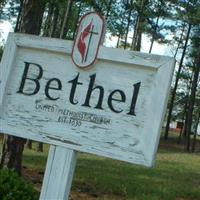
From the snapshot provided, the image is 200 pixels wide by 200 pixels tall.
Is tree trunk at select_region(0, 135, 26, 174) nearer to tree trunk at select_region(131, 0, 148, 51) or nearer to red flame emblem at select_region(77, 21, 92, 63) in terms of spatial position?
red flame emblem at select_region(77, 21, 92, 63)

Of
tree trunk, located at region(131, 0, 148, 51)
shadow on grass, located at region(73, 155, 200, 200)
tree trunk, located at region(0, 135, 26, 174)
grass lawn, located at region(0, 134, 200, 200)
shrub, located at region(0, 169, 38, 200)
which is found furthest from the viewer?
tree trunk, located at region(131, 0, 148, 51)

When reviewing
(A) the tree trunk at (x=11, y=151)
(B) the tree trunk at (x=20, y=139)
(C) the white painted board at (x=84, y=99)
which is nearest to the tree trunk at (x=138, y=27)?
(B) the tree trunk at (x=20, y=139)

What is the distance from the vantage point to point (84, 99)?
3.58 meters

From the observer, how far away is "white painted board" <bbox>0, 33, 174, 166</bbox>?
3396 millimetres

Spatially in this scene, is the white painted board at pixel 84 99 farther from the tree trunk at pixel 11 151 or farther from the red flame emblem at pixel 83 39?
the tree trunk at pixel 11 151

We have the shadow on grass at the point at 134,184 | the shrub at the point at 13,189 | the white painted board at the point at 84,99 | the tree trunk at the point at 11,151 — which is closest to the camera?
the white painted board at the point at 84,99

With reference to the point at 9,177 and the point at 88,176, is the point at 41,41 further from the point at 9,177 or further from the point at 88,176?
the point at 88,176

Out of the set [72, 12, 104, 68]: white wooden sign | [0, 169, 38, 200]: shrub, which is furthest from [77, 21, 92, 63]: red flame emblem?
[0, 169, 38, 200]: shrub

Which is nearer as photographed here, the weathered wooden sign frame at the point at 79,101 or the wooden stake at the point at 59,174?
the weathered wooden sign frame at the point at 79,101

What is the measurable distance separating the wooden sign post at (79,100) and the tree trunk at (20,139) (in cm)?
469

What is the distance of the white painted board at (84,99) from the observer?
11.1ft

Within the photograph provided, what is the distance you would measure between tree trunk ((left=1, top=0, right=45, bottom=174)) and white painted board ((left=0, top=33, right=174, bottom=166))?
4.69 metres

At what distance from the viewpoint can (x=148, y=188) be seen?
34.2 ft

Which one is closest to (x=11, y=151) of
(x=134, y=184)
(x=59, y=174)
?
(x=134, y=184)
